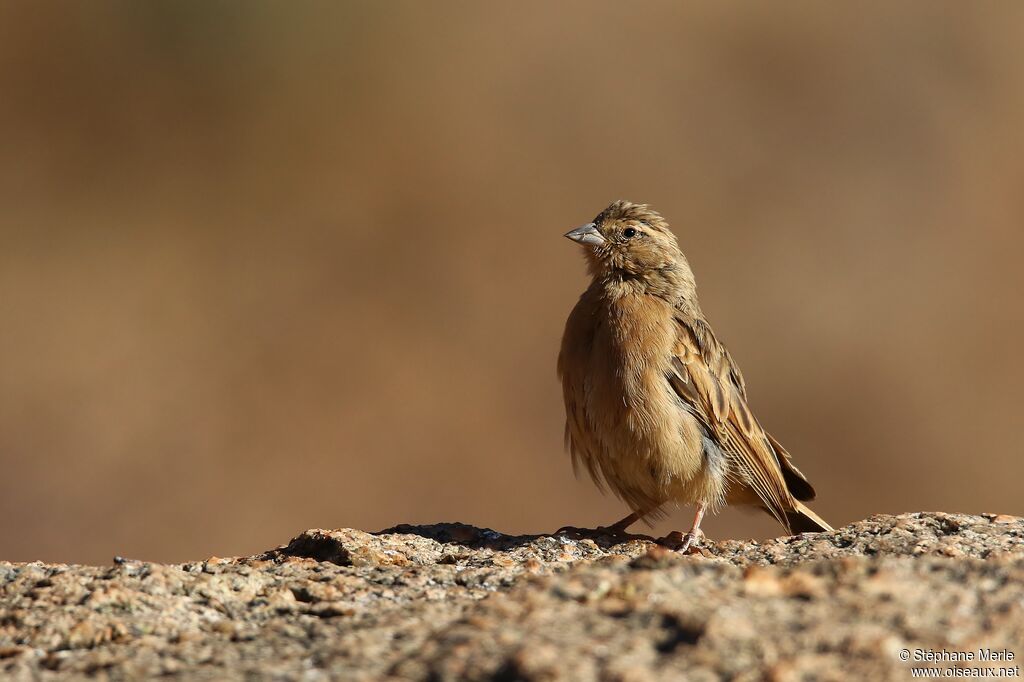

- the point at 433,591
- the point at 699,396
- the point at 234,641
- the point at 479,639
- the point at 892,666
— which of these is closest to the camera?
the point at 892,666

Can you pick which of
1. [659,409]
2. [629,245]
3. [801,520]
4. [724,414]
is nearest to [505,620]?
[659,409]

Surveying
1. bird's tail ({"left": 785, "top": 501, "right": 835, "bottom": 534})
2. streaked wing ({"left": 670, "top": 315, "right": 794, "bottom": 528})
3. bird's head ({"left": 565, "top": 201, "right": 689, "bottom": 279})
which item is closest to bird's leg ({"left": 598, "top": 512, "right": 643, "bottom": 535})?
streaked wing ({"left": 670, "top": 315, "right": 794, "bottom": 528})

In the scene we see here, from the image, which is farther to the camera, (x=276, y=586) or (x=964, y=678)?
(x=276, y=586)

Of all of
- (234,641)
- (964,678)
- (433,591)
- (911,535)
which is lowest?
(964,678)

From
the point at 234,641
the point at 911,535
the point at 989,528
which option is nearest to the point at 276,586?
the point at 234,641

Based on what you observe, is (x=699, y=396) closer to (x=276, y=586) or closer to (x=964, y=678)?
(x=276, y=586)

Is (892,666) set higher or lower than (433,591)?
lower

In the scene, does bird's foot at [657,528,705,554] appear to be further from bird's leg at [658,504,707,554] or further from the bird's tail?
the bird's tail

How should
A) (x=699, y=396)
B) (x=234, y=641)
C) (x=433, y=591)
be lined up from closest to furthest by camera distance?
(x=234, y=641)
(x=433, y=591)
(x=699, y=396)
